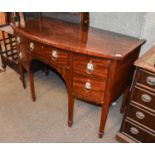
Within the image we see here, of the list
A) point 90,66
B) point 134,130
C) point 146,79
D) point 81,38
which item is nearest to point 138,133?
point 134,130

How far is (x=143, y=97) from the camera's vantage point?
1223 millimetres

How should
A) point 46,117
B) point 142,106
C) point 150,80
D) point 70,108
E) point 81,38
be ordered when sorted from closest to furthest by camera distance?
1. point 150,80
2. point 142,106
3. point 81,38
4. point 70,108
5. point 46,117

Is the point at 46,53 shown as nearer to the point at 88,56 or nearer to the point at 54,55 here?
the point at 54,55

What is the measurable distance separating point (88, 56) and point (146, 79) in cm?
40

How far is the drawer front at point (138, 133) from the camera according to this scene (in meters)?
1.32

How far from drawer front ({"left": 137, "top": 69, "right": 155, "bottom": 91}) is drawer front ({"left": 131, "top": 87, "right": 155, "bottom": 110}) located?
54 millimetres

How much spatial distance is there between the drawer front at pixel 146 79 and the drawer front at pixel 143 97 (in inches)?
2.1

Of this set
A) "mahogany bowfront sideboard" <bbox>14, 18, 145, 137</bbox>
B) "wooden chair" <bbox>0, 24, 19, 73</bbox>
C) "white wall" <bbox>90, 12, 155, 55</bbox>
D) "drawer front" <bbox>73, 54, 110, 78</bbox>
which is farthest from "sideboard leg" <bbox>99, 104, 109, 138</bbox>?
"wooden chair" <bbox>0, 24, 19, 73</bbox>

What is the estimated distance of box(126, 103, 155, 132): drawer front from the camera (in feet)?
4.11

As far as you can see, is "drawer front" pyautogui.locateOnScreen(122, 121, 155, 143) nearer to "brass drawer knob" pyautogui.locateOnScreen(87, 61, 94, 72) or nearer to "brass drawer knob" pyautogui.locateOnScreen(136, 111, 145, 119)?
"brass drawer knob" pyautogui.locateOnScreen(136, 111, 145, 119)

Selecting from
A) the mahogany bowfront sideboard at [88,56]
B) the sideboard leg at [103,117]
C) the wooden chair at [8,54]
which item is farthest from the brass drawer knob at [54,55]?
the wooden chair at [8,54]
